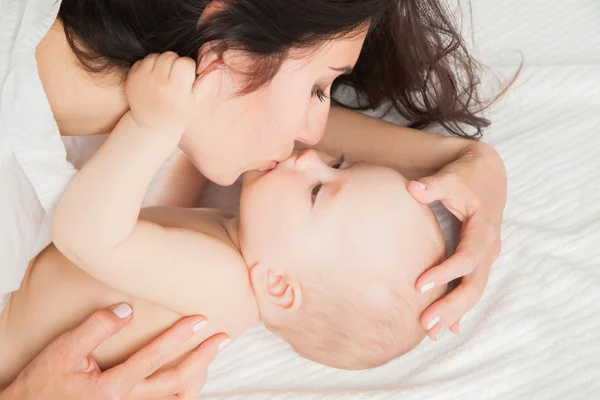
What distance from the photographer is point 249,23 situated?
1064 millimetres

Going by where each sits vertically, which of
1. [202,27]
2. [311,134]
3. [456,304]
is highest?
[202,27]

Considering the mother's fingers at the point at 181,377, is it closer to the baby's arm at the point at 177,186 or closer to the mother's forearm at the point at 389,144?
the baby's arm at the point at 177,186

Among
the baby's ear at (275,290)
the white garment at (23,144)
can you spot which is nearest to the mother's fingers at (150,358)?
the baby's ear at (275,290)

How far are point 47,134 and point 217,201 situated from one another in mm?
533

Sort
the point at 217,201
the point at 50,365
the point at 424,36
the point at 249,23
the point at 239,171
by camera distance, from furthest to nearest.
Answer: the point at 217,201 < the point at 424,36 < the point at 239,171 < the point at 50,365 < the point at 249,23

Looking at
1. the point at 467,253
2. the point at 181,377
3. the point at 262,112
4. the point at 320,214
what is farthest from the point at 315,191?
the point at 181,377

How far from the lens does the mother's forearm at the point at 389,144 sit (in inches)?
59.4

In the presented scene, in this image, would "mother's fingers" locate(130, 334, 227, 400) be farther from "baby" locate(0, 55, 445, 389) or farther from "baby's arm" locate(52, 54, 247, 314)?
"baby's arm" locate(52, 54, 247, 314)

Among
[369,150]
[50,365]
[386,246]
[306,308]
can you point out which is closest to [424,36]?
[369,150]

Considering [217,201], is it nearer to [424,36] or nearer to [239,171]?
[239,171]

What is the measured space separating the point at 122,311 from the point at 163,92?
387 mm

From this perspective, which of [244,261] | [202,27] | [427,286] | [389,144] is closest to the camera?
[202,27]

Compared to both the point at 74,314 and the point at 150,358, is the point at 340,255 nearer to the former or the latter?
the point at 150,358

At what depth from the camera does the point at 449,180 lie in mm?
1334
